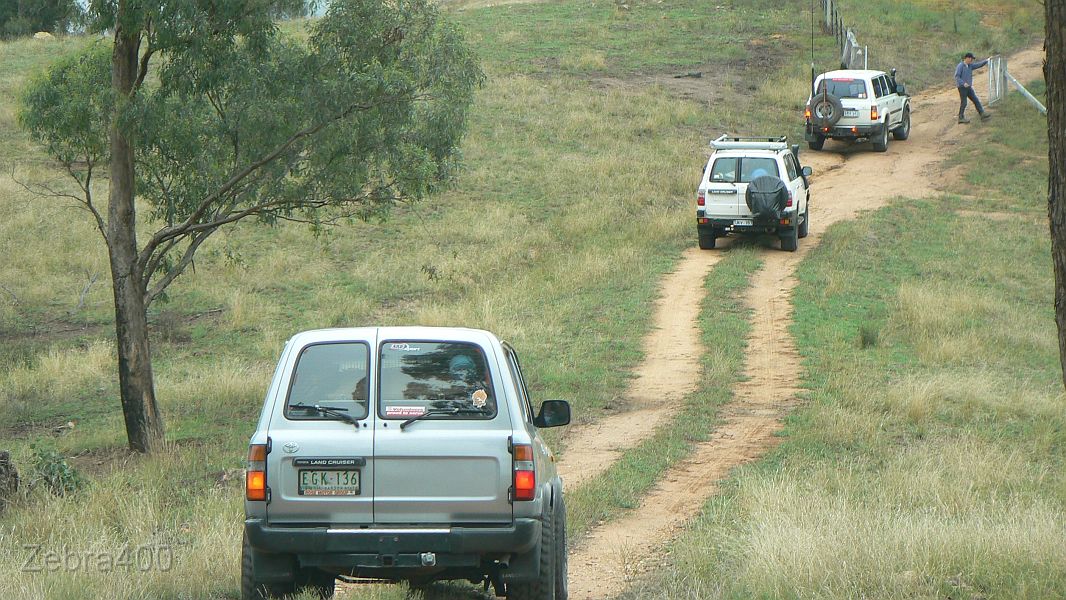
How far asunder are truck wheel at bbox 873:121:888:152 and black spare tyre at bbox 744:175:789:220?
35.8 feet

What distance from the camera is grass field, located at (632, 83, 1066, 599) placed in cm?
590

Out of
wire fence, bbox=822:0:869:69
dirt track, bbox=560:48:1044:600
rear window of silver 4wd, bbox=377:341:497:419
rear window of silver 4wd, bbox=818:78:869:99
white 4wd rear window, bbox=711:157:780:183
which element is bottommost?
dirt track, bbox=560:48:1044:600

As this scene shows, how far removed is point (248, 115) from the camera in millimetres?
11609

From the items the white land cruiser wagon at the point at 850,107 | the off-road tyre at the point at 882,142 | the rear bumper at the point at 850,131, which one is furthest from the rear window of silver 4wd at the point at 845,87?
the off-road tyre at the point at 882,142

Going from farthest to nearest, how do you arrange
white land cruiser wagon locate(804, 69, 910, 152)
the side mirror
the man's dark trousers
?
the man's dark trousers → white land cruiser wagon locate(804, 69, 910, 152) → the side mirror

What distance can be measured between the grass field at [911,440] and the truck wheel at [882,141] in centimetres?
629

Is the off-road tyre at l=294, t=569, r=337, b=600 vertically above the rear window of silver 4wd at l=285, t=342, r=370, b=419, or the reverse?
the rear window of silver 4wd at l=285, t=342, r=370, b=419

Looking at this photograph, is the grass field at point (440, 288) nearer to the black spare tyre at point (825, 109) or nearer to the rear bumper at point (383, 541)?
the rear bumper at point (383, 541)

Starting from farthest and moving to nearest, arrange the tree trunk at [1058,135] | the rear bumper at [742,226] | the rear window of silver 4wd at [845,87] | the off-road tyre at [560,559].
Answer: the rear window of silver 4wd at [845,87] → the rear bumper at [742,226] → the off-road tyre at [560,559] → the tree trunk at [1058,135]

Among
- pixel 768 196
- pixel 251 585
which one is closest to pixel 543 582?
pixel 251 585

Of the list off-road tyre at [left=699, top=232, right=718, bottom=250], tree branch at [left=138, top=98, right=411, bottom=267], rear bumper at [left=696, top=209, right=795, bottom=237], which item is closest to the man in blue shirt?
rear bumper at [left=696, top=209, right=795, bottom=237]

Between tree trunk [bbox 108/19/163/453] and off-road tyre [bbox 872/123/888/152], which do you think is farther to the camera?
off-road tyre [bbox 872/123/888/152]

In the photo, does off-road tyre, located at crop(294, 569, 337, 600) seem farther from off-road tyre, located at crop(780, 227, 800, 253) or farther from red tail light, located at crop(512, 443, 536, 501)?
off-road tyre, located at crop(780, 227, 800, 253)

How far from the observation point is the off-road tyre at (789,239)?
2184cm
